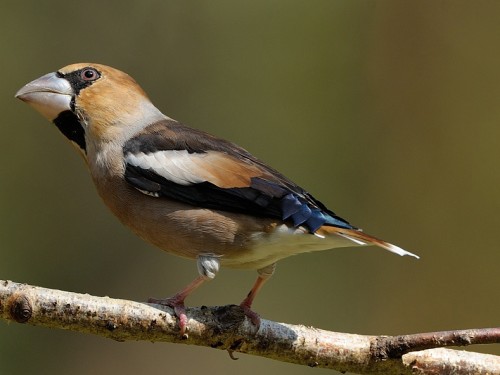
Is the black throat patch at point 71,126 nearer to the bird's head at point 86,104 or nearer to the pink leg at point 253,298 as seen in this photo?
the bird's head at point 86,104

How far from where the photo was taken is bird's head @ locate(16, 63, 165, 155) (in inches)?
189

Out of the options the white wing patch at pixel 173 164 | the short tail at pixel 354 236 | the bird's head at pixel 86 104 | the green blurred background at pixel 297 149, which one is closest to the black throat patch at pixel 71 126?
the bird's head at pixel 86 104

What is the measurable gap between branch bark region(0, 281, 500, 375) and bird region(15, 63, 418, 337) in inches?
4.4

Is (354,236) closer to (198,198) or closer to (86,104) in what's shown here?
(198,198)

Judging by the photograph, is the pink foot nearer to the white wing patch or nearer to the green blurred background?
the white wing patch

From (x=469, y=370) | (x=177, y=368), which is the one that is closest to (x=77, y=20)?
(x=177, y=368)

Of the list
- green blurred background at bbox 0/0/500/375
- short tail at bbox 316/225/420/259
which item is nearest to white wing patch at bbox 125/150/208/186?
short tail at bbox 316/225/420/259

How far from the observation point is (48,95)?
4820mm

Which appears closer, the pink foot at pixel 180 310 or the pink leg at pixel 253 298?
the pink foot at pixel 180 310

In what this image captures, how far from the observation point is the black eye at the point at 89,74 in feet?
16.2

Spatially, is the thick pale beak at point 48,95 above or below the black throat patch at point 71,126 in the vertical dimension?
above

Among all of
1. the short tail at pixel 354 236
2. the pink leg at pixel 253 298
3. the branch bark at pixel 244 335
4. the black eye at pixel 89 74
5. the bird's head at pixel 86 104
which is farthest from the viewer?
the black eye at pixel 89 74

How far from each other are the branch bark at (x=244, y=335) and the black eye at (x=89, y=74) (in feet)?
5.31

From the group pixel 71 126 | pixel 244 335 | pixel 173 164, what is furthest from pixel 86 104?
pixel 244 335
